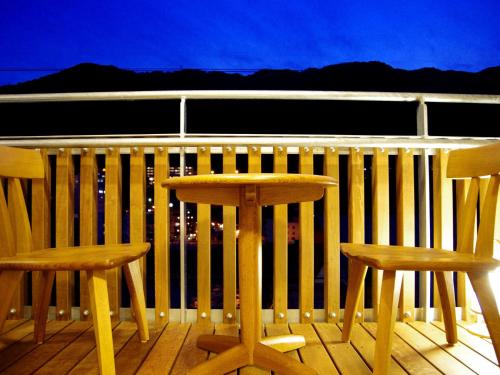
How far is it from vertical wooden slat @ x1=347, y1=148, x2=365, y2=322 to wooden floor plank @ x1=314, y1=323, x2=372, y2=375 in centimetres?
49

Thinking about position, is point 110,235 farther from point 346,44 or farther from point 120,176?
point 346,44

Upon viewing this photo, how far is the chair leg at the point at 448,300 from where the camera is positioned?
1.61 m

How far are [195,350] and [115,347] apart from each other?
0.36 meters

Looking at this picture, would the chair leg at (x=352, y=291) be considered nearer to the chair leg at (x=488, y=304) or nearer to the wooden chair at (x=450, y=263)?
the wooden chair at (x=450, y=263)

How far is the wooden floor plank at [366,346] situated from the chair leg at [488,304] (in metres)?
0.35

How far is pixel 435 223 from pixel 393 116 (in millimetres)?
9178

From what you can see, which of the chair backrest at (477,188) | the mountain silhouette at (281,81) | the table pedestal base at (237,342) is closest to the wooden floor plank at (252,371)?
the table pedestal base at (237,342)

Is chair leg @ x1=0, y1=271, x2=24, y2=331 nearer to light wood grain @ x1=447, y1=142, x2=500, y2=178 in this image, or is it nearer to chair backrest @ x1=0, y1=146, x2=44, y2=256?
chair backrest @ x1=0, y1=146, x2=44, y2=256

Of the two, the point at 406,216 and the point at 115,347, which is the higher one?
the point at 406,216

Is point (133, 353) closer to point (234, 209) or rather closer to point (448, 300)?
point (234, 209)

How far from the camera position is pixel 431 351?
1587 mm

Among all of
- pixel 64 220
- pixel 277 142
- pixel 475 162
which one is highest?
pixel 277 142

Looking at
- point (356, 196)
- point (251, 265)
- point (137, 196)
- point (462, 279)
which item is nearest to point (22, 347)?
point (137, 196)

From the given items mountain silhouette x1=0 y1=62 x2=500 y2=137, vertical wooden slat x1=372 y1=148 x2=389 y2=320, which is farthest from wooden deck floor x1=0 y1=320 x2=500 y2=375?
mountain silhouette x1=0 y1=62 x2=500 y2=137
